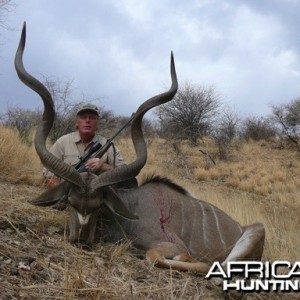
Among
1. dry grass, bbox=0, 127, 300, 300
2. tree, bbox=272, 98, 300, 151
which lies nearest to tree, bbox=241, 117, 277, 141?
tree, bbox=272, 98, 300, 151

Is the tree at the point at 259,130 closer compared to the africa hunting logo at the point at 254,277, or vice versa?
the africa hunting logo at the point at 254,277

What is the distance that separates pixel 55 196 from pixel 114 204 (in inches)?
17.0

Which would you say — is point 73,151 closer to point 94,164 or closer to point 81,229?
point 94,164

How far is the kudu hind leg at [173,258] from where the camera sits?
3.08 meters

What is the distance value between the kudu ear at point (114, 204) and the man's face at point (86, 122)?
4.10 ft

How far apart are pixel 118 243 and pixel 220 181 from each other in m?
9.17

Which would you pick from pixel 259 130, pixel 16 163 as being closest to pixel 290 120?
pixel 259 130

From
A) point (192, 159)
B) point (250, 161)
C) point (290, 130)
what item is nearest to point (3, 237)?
point (192, 159)

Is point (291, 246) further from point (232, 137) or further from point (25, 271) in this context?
point (232, 137)

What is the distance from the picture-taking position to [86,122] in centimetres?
458

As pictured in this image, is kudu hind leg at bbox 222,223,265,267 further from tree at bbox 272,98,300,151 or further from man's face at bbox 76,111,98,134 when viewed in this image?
tree at bbox 272,98,300,151

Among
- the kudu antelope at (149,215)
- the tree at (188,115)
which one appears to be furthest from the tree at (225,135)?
the kudu antelope at (149,215)

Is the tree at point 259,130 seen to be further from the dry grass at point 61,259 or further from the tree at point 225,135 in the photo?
the dry grass at point 61,259

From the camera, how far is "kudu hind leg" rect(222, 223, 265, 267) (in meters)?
3.44
